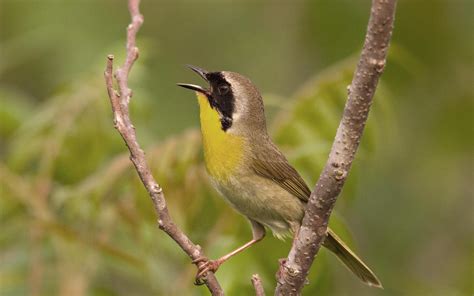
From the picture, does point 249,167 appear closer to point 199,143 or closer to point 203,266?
point 199,143

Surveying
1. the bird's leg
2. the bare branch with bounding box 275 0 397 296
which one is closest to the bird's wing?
the bird's leg

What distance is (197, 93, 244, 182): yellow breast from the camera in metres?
4.53

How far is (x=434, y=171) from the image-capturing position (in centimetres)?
700

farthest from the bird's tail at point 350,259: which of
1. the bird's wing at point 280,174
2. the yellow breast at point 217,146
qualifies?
the yellow breast at point 217,146

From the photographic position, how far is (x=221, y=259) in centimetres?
424

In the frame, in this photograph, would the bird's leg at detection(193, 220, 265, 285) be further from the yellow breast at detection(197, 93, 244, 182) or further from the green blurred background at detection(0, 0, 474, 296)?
the yellow breast at detection(197, 93, 244, 182)

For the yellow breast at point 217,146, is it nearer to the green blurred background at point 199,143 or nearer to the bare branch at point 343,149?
the green blurred background at point 199,143

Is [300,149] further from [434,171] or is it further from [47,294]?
[434,171]

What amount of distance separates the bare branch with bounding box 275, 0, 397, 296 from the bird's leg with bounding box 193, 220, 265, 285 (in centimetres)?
31

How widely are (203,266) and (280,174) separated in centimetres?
91

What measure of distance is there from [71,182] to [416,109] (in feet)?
10.7

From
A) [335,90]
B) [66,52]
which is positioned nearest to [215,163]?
[335,90]

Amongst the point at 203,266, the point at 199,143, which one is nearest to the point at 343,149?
the point at 203,266

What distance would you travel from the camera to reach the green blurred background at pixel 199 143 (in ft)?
15.9
